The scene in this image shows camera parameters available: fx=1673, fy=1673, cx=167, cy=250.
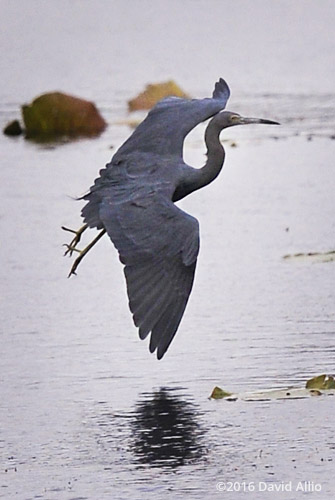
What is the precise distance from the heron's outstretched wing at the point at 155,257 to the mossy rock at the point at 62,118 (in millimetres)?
12964

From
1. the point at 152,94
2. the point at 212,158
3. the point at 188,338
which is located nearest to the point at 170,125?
the point at 212,158

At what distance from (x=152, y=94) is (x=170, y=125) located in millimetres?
13484

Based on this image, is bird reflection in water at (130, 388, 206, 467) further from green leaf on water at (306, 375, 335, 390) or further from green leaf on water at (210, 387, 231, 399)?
green leaf on water at (306, 375, 335, 390)

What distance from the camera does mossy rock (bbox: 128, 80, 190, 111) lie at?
22875 millimetres

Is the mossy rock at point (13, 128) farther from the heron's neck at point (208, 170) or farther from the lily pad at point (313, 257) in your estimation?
the heron's neck at point (208, 170)

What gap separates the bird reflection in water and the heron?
Result: 44cm

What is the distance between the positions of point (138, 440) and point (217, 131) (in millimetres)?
2560

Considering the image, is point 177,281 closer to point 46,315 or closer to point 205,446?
point 205,446

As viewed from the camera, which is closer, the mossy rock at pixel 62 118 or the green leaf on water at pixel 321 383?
the green leaf on water at pixel 321 383

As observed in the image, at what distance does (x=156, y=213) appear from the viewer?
8.65 meters

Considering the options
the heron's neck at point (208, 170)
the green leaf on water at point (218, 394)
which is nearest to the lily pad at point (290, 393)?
the green leaf on water at point (218, 394)

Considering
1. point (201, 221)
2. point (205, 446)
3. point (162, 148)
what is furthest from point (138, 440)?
point (201, 221)

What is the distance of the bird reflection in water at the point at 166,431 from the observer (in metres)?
7.92

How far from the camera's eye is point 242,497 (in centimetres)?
737
